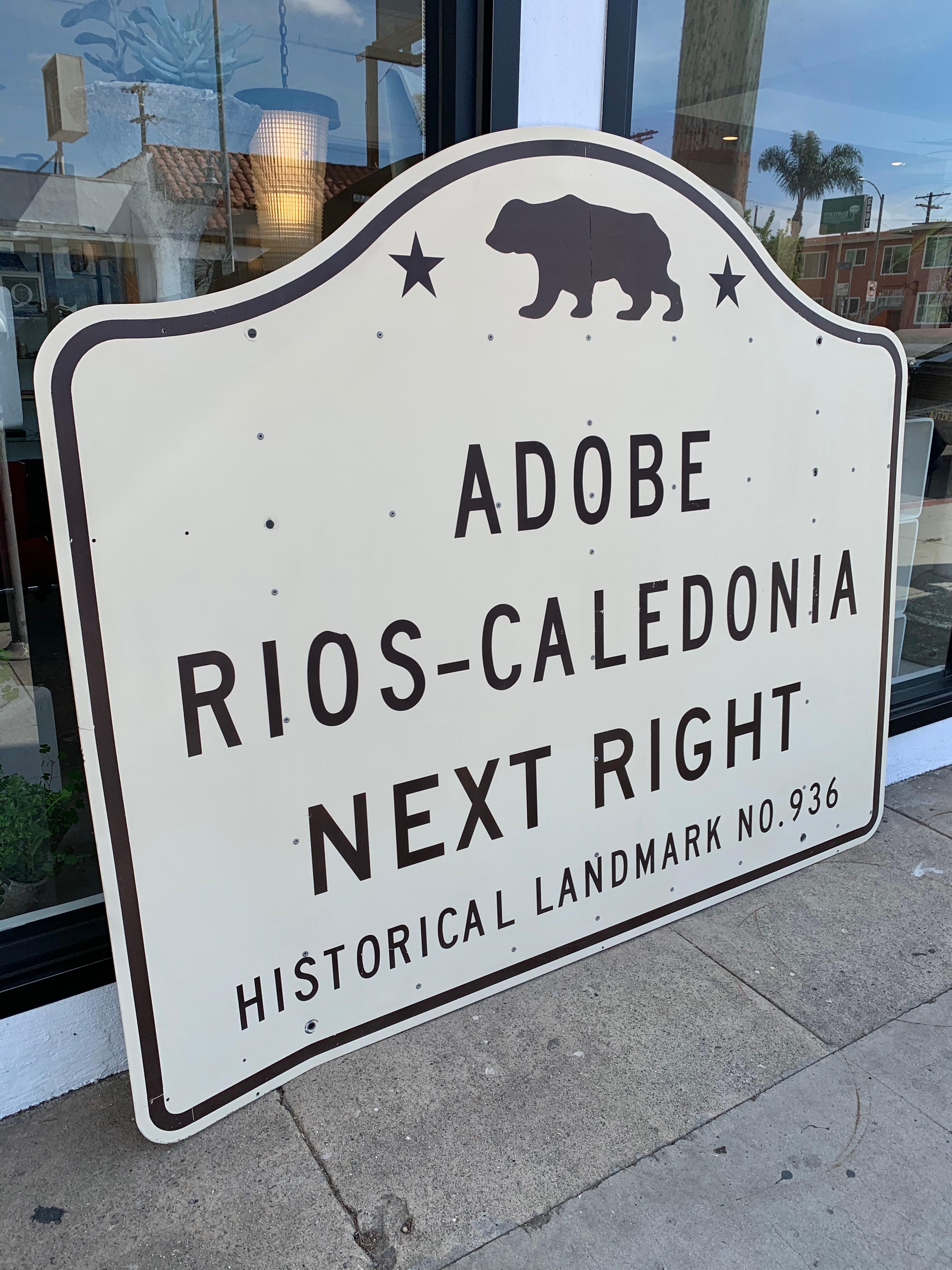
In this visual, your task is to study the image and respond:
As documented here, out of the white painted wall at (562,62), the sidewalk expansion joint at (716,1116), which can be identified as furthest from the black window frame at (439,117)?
the sidewalk expansion joint at (716,1116)

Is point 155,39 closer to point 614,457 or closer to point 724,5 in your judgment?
point 614,457

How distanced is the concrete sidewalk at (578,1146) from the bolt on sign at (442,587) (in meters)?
0.13

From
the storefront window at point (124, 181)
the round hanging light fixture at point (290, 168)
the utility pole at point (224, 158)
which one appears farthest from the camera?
the round hanging light fixture at point (290, 168)

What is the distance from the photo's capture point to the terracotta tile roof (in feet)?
6.55

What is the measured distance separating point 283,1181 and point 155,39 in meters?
2.29

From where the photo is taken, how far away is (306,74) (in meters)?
2.05

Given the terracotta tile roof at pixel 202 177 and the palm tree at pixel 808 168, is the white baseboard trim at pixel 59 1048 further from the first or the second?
the palm tree at pixel 808 168

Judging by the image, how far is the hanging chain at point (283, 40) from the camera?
2004 millimetres

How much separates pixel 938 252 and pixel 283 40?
2.62 meters

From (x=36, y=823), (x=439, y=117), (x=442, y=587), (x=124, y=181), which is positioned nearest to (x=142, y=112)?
(x=124, y=181)

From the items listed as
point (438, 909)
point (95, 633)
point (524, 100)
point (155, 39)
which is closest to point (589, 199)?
point (524, 100)

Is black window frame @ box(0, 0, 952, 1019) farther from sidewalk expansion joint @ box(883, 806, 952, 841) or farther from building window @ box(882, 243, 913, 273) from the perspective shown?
sidewalk expansion joint @ box(883, 806, 952, 841)

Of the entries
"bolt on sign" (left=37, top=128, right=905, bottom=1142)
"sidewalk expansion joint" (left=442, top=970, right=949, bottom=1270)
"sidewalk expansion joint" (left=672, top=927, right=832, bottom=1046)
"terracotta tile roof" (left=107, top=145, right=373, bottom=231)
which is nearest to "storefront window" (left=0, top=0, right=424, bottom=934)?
"terracotta tile roof" (left=107, top=145, right=373, bottom=231)

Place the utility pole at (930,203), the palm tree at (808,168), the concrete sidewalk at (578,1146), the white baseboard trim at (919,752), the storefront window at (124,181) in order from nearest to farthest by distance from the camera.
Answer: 1. the concrete sidewalk at (578,1146)
2. the storefront window at (124,181)
3. the palm tree at (808,168)
4. the utility pole at (930,203)
5. the white baseboard trim at (919,752)
